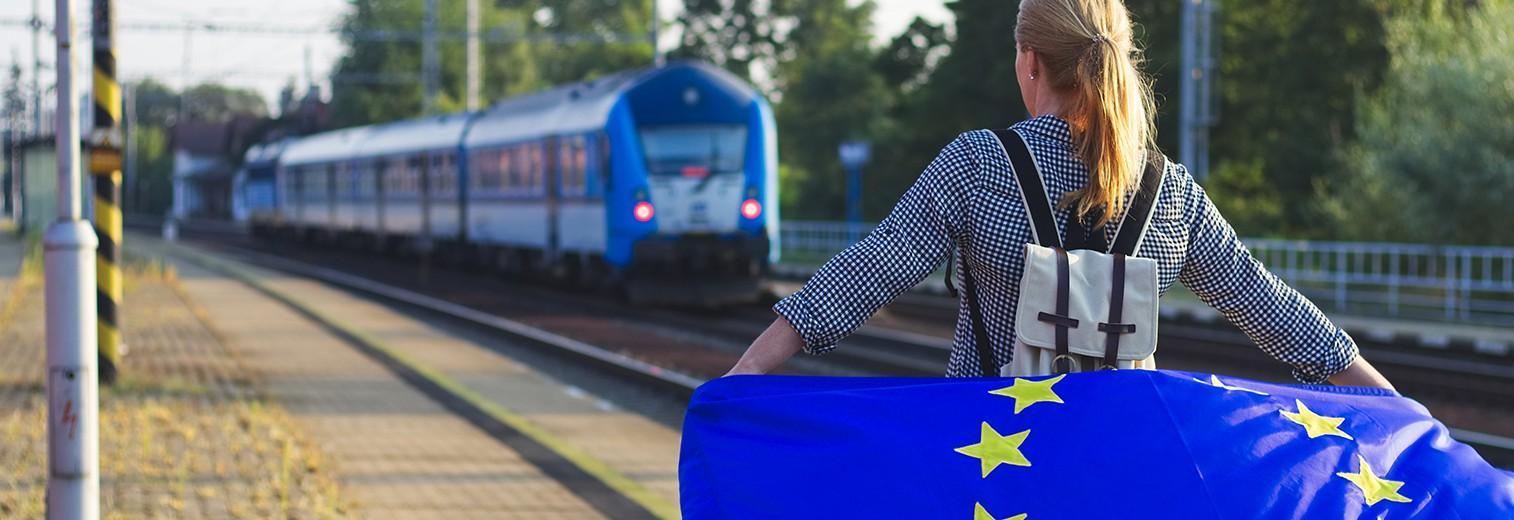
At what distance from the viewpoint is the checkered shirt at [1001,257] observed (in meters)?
2.66

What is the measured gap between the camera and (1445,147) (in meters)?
23.3

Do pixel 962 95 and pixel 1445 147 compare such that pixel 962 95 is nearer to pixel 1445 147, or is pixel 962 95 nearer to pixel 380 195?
pixel 380 195

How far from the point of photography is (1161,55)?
132ft

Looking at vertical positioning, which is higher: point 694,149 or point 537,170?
point 694,149

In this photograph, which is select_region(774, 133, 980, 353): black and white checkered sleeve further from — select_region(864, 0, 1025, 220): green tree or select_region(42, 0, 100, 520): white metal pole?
select_region(864, 0, 1025, 220): green tree

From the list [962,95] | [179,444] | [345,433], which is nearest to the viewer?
[179,444]

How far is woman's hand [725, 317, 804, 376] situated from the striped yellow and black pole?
7.74m

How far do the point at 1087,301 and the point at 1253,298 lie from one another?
0.37 metres

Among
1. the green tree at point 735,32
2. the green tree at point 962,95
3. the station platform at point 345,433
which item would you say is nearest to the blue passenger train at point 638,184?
the station platform at point 345,433

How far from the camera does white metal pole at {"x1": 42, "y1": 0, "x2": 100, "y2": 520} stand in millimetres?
5574

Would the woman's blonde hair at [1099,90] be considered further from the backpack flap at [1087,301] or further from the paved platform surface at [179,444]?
the paved platform surface at [179,444]

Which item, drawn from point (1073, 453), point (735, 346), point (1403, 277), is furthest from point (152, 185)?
point (1073, 453)

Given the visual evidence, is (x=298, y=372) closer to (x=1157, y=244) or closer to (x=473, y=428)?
(x=473, y=428)

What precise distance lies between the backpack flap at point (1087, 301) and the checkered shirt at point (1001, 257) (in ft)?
0.22
